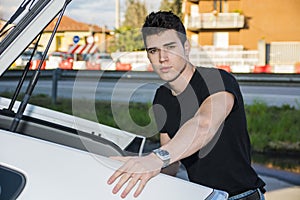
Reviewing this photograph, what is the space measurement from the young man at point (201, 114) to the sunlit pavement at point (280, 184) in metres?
3.19

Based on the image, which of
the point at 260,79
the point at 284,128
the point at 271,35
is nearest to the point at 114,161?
the point at 284,128

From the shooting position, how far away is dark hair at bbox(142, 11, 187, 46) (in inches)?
95.4

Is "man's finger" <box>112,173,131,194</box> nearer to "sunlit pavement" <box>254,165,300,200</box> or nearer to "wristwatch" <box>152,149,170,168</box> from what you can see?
"wristwatch" <box>152,149,170,168</box>

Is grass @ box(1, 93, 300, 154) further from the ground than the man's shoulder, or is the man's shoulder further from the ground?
the man's shoulder

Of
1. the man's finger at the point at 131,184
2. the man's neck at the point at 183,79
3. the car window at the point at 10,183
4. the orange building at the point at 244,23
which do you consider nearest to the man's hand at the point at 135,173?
the man's finger at the point at 131,184

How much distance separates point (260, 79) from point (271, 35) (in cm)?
2287

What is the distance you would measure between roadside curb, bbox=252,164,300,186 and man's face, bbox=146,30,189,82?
428 centimetres

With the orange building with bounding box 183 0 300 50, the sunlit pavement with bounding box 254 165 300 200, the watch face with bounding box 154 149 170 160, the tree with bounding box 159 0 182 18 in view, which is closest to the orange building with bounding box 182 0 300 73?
the orange building with bounding box 183 0 300 50

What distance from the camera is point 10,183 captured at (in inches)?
71.6

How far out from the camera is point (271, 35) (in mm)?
39688

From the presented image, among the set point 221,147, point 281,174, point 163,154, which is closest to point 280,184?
point 281,174

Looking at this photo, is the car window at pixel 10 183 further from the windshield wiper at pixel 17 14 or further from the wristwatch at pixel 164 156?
the windshield wiper at pixel 17 14

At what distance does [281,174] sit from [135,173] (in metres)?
5.12

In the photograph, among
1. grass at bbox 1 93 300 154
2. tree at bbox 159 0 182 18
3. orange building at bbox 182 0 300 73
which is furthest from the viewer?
orange building at bbox 182 0 300 73
